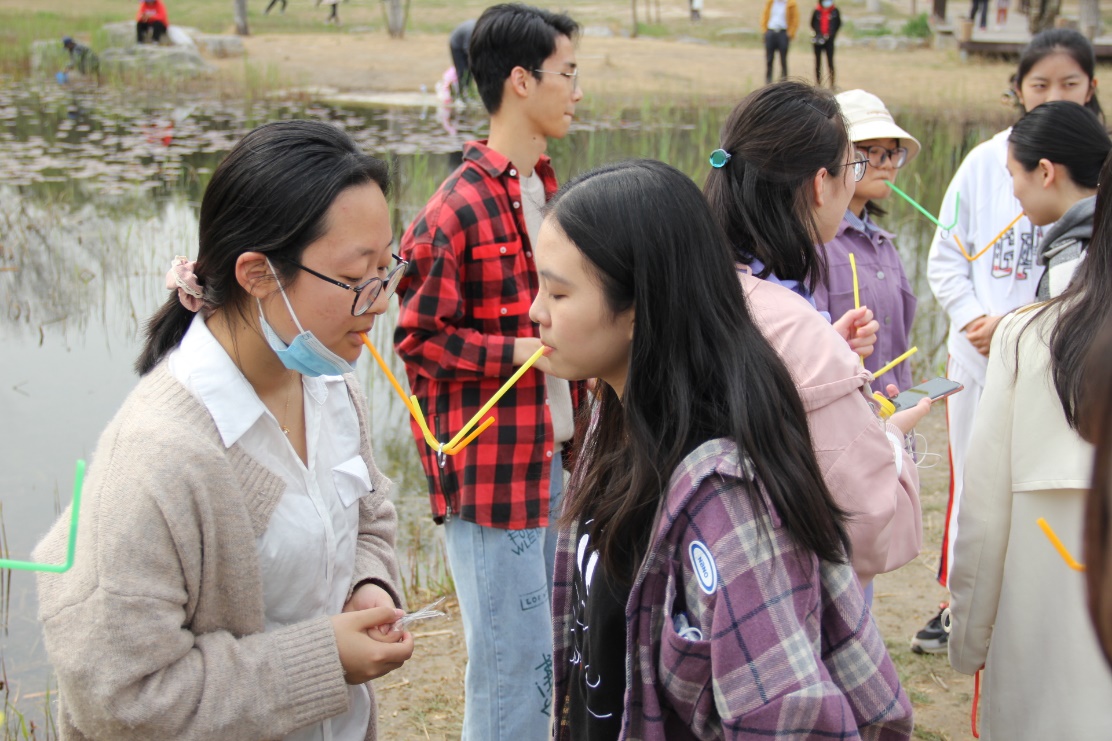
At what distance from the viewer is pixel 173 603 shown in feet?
5.03

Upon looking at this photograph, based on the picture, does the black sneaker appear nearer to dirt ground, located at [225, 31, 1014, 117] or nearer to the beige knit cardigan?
the beige knit cardigan

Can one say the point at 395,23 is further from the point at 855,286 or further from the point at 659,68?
the point at 855,286

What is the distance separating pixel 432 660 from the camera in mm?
3598

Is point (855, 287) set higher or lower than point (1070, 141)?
lower

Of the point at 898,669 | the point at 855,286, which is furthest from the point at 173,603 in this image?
the point at 898,669

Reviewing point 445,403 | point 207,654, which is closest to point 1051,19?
point 445,403

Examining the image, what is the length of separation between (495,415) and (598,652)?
1.23 meters

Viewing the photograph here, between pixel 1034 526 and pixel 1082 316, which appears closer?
pixel 1082 316

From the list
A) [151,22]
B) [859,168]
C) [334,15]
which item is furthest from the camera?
[334,15]

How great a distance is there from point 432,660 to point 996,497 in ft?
7.00

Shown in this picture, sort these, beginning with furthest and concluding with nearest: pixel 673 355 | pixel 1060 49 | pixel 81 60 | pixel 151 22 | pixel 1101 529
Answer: pixel 151 22 → pixel 81 60 → pixel 1060 49 → pixel 673 355 → pixel 1101 529

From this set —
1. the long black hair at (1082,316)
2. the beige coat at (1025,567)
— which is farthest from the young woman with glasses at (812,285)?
the long black hair at (1082,316)

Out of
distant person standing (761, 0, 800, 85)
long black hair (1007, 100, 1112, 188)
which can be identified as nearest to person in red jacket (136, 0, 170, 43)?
distant person standing (761, 0, 800, 85)

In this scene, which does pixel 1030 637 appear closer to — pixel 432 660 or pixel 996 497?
pixel 996 497
